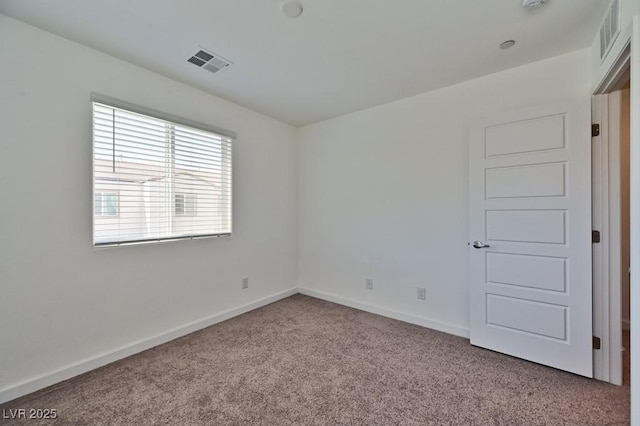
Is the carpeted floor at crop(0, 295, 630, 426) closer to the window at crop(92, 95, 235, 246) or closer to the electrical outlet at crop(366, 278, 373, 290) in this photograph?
the electrical outlet at crop(366, 278, 373, 290)

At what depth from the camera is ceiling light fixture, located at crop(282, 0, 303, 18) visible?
1710 mm

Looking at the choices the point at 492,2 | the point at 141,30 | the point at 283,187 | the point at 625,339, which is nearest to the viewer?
the point at 492,2

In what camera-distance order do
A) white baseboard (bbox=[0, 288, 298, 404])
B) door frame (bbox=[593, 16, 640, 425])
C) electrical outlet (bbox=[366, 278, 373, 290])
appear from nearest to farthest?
door frame (bbox=[593, 16, 640, 425])
white baseboard (bbox=[0, 288, 298, 404])
electrical outlet (bbox=[366, 278, 373, 290])

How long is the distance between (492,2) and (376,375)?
2695 millimetres

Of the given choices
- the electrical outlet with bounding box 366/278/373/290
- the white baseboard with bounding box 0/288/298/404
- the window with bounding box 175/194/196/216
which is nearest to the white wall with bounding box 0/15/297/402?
the white baseboard with bounding box 0/288/298/404

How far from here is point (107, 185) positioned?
2.28 meters

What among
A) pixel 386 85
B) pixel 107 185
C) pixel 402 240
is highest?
pixel 386 85

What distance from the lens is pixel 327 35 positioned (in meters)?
2.02

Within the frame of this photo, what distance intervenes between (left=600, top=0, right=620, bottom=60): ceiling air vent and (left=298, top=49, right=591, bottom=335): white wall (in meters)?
0.40

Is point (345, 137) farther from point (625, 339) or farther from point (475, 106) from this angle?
point (625, 339)

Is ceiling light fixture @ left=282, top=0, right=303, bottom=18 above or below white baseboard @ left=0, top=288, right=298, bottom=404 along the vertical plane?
above

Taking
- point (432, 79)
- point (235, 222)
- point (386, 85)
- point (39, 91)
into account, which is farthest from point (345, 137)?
point (39, 91)

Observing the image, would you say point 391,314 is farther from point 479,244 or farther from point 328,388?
point 328,388
